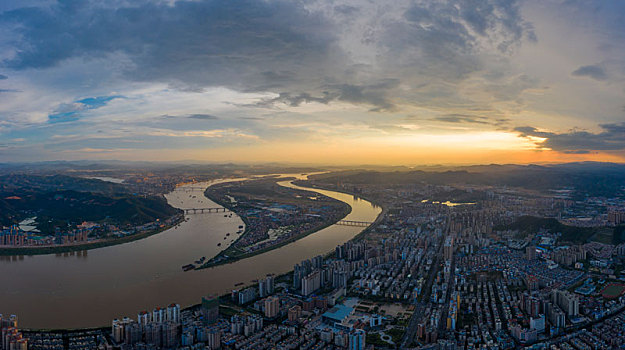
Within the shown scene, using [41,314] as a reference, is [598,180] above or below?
above

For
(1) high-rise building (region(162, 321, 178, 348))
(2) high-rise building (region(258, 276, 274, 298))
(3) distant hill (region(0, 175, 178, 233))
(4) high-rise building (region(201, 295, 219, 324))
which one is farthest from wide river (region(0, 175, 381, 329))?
(3) distant hill (region(0, 175, 178, 233))

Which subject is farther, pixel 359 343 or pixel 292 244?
pixel 292 244

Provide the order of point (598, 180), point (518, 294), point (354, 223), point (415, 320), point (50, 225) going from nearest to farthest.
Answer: point (415, 320)
point (518, 294)
point (50, 225)
point (354, 223)
point (598, 180)

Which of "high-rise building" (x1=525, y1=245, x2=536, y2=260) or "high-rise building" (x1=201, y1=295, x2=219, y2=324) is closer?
"high-rise building" (x1=201, y1=295, x2=219, y2=324)

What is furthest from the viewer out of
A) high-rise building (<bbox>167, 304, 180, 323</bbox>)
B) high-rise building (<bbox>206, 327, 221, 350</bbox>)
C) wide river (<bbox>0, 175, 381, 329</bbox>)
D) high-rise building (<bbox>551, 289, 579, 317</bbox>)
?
wide river (<bbox>0, 175, 381, 329</bbox>)

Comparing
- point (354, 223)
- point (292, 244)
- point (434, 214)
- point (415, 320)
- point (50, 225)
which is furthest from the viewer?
point (434, 214)

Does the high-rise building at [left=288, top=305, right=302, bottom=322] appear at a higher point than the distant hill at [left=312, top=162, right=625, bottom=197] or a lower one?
lower

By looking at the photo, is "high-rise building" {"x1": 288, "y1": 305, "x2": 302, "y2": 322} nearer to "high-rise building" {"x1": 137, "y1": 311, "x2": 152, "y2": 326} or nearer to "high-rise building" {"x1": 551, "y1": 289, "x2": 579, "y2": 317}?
"high-rise building" {"x1": 137, "y1": 311, "x2": 152, "y2": 326}

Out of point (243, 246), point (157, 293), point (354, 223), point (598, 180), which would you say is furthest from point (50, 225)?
point (598, 180)

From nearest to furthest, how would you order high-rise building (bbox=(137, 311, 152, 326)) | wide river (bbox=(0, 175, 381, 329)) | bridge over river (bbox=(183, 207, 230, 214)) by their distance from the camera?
high-rise building (bbox=(137, 311, 152, 326)) → wide river (bbox=(0, 175, 381, 329)) → bridge over river (bbox=(183, 207, 230, 214))

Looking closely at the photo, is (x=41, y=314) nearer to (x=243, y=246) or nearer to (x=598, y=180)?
(x=243, y=246)
